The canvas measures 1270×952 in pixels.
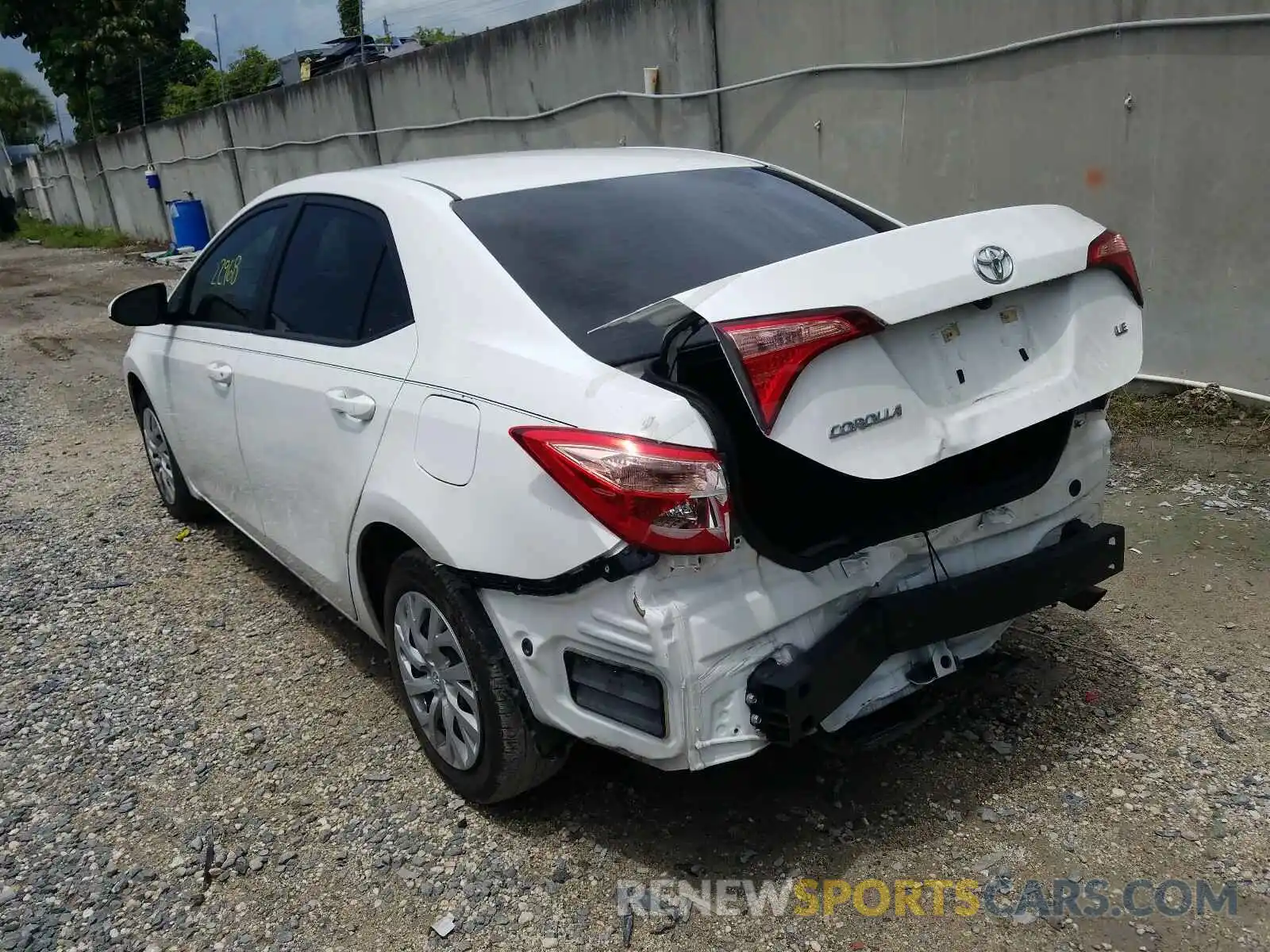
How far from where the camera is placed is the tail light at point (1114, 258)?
8.73 feet

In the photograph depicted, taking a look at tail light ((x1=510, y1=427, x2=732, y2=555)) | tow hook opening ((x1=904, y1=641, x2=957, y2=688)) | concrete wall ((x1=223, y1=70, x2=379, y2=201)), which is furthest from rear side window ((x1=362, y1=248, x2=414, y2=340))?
concrete wall ((x1=223, y1=70, x2=379, y2=201))

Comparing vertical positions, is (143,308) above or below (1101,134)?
below

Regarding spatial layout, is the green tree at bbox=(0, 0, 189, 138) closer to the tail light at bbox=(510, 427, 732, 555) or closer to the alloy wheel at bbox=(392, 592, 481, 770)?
the alloy wheel at bbox=(392, 592, 481, 770)

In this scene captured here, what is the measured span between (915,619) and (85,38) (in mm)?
34461

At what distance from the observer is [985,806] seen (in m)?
2.77

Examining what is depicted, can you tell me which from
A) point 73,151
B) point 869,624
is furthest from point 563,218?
point 73,151

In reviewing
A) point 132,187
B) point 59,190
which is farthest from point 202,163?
point 59,190

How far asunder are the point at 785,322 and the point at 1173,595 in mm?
2423

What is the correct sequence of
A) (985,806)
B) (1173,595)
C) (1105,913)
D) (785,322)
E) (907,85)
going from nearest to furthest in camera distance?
(785,322), (1105,913), (985,806), (1173,595), (907,85)

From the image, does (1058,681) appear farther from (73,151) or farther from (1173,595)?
(73,151)

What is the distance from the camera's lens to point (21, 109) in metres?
53.5

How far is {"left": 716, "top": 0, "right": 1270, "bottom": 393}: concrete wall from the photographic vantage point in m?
5.11

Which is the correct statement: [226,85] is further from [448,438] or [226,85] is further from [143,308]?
[448,438]

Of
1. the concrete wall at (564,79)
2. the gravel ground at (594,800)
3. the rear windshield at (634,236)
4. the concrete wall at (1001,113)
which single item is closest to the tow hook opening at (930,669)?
the gravel ground at (594,800)
